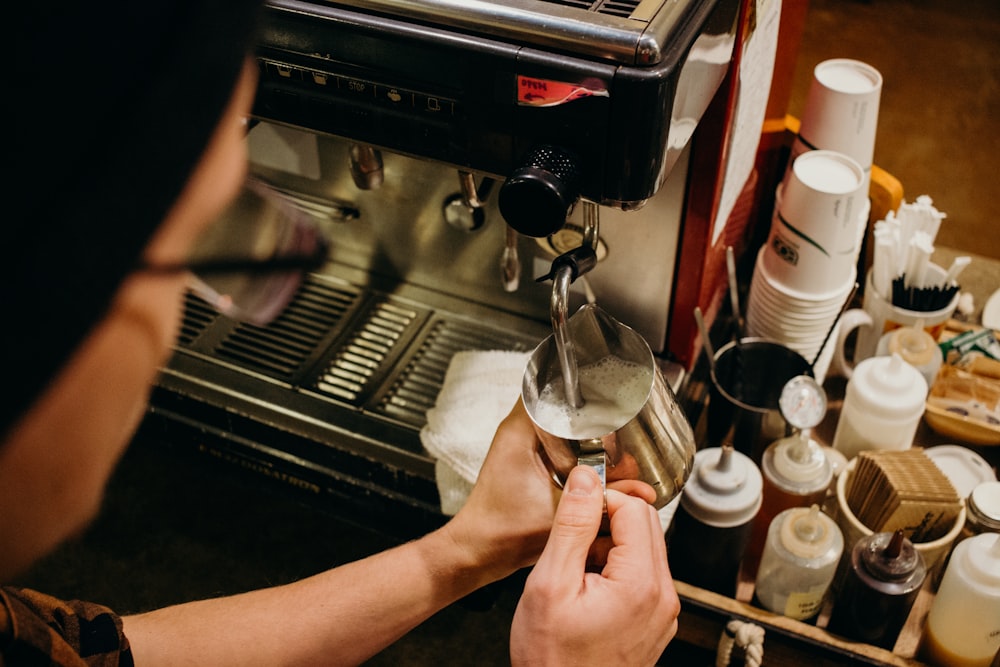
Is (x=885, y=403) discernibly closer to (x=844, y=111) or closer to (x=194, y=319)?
(x=844, y=111)

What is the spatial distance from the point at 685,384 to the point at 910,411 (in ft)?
1.10

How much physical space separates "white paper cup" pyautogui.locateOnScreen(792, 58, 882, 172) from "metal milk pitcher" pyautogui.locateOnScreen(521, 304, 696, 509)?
27.2 inches

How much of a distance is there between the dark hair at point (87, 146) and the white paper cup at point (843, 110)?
4.10ft

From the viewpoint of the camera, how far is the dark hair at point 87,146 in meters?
0.33

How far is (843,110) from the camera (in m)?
1.43

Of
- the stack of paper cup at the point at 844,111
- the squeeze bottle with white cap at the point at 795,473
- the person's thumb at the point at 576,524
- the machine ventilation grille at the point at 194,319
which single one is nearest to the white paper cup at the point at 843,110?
the stack of paper cup at the point at 844,111

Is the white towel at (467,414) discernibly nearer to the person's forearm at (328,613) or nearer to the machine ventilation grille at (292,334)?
the person's forearm at (328,613)

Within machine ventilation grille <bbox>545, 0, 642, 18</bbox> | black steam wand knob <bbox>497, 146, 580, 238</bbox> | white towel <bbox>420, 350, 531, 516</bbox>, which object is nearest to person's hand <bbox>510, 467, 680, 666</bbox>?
black steam wand knob <bbox>497, 146, 580, 238</bbox>

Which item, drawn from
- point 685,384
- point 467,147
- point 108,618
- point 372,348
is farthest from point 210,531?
point 467,147

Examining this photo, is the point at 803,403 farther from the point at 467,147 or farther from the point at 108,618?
the point at 108,618

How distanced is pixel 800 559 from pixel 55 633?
90 centimetres

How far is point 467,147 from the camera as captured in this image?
102 centimetres

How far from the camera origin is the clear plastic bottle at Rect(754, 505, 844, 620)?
1.20 meters

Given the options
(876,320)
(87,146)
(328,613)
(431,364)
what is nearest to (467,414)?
(431,364)
